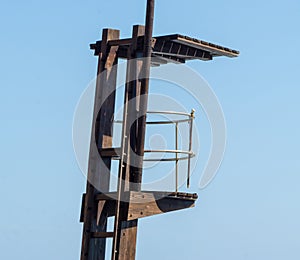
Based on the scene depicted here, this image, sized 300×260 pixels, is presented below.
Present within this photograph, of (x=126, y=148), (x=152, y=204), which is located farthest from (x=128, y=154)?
(x=152, y=204)

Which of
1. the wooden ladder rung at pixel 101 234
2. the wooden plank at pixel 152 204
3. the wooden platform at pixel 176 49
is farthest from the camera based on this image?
the wooden platform at pixel 176 49

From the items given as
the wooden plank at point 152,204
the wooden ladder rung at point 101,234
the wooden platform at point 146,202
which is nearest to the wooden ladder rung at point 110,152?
the wooden platform at point 146,202

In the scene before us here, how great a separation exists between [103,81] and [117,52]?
50 centimetres

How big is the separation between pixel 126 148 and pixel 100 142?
62cm

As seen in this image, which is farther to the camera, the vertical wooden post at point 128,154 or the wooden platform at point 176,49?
the wooden platform at point 176,49

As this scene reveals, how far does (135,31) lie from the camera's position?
14.9 metres

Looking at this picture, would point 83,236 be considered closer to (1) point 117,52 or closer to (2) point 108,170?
(2) point 108,170

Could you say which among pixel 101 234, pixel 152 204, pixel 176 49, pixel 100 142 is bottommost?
pixel 101 234

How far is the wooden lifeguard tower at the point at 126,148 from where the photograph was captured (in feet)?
47.3

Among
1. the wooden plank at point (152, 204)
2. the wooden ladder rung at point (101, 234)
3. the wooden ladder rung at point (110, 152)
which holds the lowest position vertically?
the wooden ladder rung at point (101, 234)

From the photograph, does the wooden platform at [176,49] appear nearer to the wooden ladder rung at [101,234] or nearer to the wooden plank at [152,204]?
the wooden plank at [152,204]

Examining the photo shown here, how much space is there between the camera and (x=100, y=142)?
15062 millimetres

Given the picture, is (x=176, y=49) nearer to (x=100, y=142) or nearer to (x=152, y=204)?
(x=100, y=142)

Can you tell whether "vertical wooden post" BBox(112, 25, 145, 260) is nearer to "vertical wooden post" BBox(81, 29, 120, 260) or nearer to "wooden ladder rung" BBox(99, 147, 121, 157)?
"wooden ladder rung" BBox(99, 147, 121, 157)
